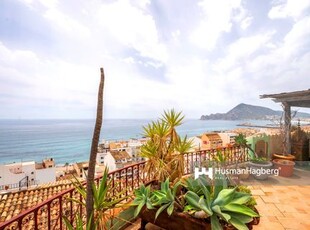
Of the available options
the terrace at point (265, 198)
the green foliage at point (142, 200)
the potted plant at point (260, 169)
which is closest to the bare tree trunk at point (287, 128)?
the terrace at point (265, 198)

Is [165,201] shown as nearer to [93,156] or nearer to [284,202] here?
[93,156]

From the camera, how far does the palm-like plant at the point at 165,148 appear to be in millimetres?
3078

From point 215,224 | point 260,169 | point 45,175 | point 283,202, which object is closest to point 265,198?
point 283,202

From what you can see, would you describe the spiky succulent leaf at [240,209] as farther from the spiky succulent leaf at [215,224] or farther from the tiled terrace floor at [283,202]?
the tiled terrace floor at [283,202]

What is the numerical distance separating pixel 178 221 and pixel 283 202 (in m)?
2.50

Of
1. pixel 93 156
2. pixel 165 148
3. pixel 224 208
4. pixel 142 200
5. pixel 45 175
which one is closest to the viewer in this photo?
pixel 93 156

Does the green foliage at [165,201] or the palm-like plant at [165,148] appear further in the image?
the palm-like plant at [165,148]

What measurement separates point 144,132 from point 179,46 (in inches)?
164

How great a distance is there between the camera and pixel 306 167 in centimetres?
553

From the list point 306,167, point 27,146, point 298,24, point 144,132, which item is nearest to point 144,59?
point 298,24

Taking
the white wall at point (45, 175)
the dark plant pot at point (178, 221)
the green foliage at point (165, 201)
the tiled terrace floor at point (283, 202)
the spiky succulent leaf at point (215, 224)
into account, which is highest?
the green foliage at point (165, 201)

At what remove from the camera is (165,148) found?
10.7 feet

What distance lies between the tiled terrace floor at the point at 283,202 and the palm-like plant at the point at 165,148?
0.88 metres

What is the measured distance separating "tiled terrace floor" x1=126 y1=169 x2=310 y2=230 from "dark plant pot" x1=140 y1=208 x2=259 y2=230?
446mm
